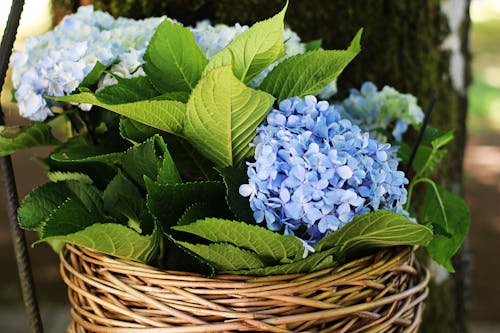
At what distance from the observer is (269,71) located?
99 centimetres

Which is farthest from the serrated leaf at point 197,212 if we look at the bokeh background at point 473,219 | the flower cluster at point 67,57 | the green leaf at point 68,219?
the bokeh background at point 473,219

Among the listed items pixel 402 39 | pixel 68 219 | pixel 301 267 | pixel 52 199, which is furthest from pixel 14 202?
pixel 402 39

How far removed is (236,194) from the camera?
2.64 ft

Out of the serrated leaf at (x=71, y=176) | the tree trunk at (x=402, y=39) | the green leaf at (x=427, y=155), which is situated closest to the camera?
the serrated leaf at (x=71, y=176)

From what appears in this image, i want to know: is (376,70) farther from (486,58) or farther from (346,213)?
(486,58)

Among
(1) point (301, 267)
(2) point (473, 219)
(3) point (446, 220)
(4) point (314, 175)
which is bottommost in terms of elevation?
(2) point (473, 219)

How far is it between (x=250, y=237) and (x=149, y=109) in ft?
0.65

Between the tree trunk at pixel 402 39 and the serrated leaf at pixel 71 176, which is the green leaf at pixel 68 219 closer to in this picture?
the serrated leaf at pixel 71 176

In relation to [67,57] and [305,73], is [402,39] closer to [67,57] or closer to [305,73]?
[305,73]

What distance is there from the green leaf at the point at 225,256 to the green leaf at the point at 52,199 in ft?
0.59

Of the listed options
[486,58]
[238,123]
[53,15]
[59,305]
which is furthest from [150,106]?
[486,58]

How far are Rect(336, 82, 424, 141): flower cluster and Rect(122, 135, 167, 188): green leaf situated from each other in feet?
1.22

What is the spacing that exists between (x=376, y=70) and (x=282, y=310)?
2.47 feet

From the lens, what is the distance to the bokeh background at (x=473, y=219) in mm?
2780
